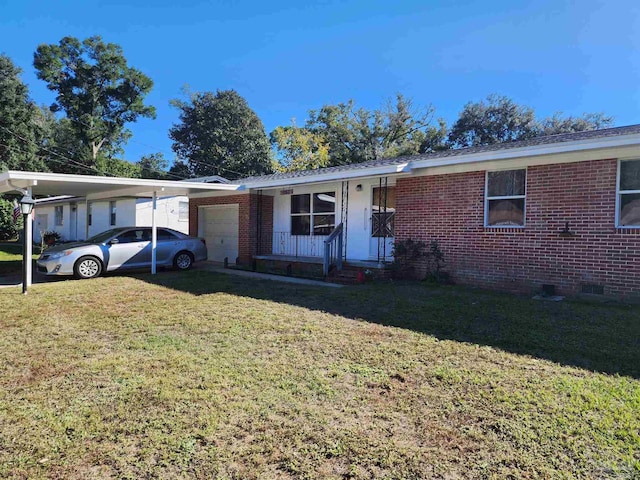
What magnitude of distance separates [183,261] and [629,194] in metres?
11.4

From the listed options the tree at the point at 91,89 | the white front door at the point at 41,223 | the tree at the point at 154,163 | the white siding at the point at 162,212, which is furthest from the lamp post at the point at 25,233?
the tree at the point at 154,163

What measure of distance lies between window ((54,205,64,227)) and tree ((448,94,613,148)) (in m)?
30.1

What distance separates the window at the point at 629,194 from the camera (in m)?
7.18

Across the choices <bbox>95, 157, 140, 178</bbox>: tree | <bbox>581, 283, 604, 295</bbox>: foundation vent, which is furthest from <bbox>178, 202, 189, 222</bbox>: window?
<bbox>95, 157, 140, 178</bbox>: tree

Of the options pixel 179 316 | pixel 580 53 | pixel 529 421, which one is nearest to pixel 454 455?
pixel 529 421

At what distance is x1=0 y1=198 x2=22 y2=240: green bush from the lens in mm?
25875

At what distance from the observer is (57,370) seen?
409cm

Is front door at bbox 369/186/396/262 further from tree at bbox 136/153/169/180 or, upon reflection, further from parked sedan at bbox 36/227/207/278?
tree at bbox 136/153/169/180

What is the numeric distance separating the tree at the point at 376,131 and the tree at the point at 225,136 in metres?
6.00

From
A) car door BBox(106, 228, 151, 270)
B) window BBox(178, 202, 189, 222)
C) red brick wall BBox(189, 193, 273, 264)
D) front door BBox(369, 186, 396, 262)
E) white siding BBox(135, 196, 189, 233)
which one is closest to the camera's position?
front door BBox(369, 186, 396, 262)

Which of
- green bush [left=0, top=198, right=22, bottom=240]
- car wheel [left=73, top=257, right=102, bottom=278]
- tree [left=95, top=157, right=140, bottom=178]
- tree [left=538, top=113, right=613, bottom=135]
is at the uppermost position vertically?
tree [left=538, top=113, right=613, bottom=135]

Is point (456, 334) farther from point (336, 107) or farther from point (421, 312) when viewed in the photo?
point (336, 107)

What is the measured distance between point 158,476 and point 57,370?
7.69 feet

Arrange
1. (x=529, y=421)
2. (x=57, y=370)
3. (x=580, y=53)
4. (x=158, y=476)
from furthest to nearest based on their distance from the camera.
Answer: (x=580, y=53) < (x=57, y=370) < (x=529, y=421) < (x=158, y=476)
